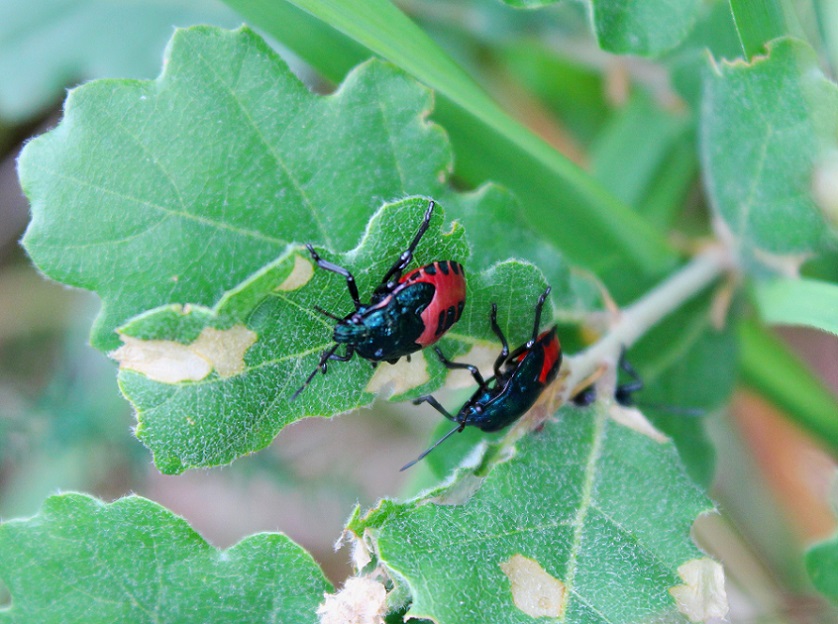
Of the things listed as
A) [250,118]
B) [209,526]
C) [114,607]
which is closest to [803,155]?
[250,118]

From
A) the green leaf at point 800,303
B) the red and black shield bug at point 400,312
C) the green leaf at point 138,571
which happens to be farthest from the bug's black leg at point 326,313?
the green leaf at point 800,303

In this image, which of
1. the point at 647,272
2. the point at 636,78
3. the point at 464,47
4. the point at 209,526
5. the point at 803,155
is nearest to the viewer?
the point at 803,155

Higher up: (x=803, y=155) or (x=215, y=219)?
(x=803, y=155)

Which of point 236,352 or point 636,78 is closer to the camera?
point 236,352

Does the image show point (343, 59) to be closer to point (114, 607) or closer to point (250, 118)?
point (250, 118)

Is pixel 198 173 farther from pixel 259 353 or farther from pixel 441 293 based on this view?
pixel 441 293

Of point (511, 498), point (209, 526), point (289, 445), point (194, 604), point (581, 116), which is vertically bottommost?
point (209, 526)
